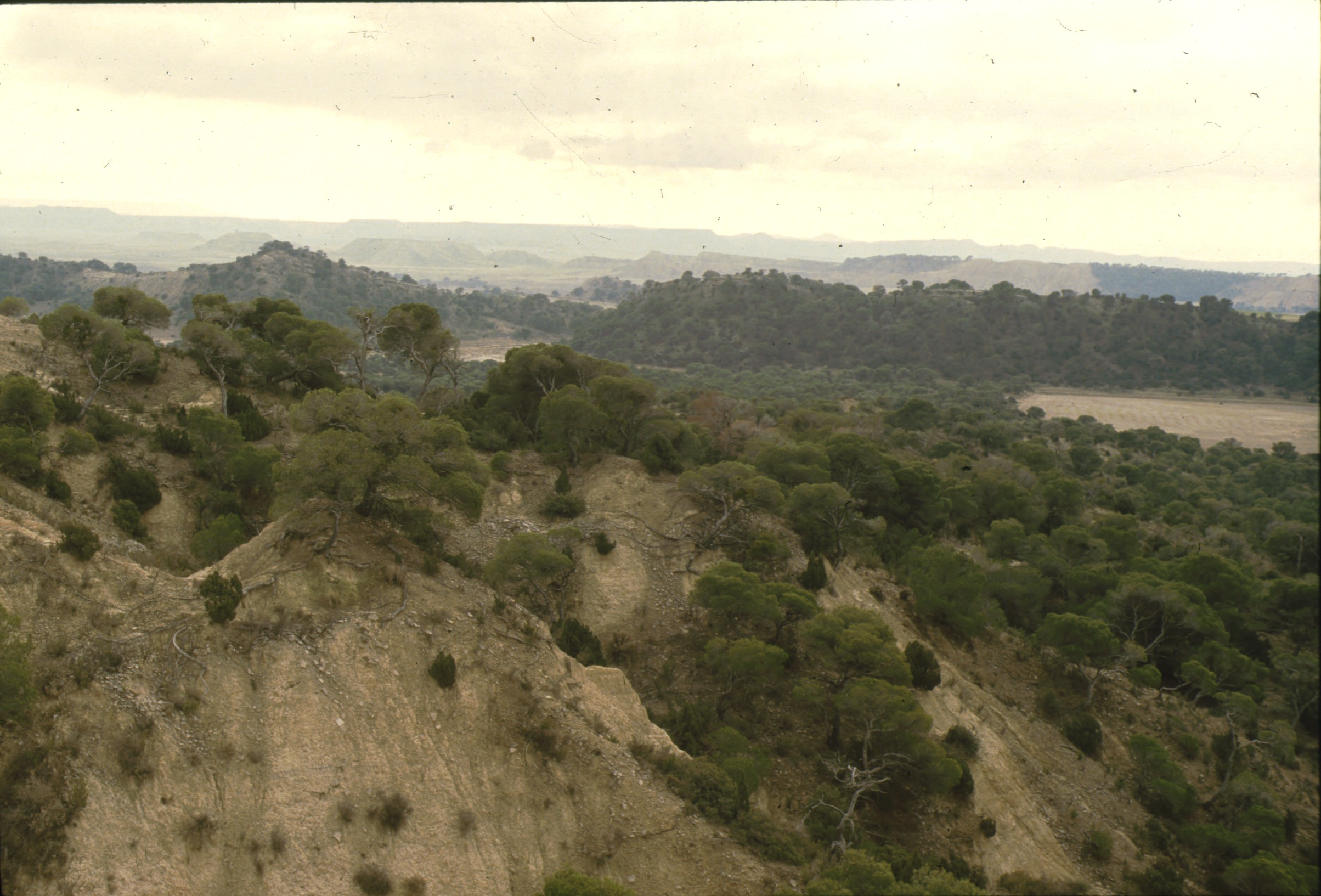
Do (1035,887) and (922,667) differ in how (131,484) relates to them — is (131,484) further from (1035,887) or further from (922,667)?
(1035,887)

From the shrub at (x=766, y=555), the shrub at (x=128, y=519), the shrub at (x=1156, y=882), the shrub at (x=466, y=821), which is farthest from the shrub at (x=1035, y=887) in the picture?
the shrub at (x=128, y=519)

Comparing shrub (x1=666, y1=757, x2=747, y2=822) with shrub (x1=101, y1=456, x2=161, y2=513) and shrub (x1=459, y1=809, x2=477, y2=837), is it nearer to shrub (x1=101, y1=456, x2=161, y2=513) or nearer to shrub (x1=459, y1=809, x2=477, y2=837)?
shrub (x1=459, y1=809, x2=477, y2=837)

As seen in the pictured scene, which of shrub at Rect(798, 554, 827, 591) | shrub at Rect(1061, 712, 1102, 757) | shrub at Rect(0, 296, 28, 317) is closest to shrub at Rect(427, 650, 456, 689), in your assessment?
shrub at Rect(798, 554, 827, 591)

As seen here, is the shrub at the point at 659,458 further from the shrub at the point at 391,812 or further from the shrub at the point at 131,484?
the shrub at the point at 391,812

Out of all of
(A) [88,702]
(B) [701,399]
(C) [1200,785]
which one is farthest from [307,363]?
(C) [1200,785]

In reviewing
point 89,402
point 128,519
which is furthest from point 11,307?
point 128,519
